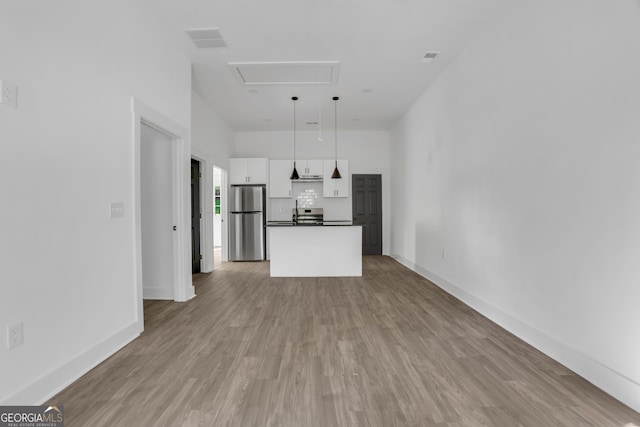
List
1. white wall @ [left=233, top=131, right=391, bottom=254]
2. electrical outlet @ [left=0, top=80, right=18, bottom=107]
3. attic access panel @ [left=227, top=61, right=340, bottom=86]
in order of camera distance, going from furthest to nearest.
Result: 1. white wall @ [left=233, top=131, right=391, bottom=254]
2. attic access panel @ [left=227, top=61, right=340, bottom=86]
3. electrical outlet @ [left=0, top=80, right=18, bottom=107]

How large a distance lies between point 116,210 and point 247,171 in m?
4.97

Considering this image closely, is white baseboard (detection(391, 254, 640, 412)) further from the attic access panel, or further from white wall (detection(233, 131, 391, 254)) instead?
white wall (detection(233, 131, 391, 254))

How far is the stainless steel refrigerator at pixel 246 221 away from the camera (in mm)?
7422

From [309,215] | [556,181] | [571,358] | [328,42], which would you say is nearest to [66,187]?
[328,42]

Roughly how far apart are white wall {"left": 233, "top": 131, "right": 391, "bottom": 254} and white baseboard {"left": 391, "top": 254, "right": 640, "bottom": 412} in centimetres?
486

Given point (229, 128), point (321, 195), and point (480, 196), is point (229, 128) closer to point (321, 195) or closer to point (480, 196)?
point (321, 195)

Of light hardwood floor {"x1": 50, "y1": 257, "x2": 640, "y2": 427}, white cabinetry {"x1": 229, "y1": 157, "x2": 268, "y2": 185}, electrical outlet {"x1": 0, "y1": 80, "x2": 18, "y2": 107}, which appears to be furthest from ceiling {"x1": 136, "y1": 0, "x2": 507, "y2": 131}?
light hardwood floor {"x1": 50, "y1": 257, "x2": 640, "y2": 427}

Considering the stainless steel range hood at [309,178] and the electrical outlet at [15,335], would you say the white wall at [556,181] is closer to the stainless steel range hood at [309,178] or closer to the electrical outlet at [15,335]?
the electrical outlet at [15,335]

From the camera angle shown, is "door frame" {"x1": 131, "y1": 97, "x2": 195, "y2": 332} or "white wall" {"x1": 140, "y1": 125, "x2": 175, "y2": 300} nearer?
"door frame" {"x1": 131, "y1": 97, "x2": 195, "y2": 332}

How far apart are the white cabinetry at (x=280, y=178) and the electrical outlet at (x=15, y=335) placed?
20.2ft

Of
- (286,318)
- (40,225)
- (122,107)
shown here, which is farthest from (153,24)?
(286,318)

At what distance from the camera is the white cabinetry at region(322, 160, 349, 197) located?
791 cm

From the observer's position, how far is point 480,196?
369 centimetres

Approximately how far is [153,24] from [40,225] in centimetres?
240
